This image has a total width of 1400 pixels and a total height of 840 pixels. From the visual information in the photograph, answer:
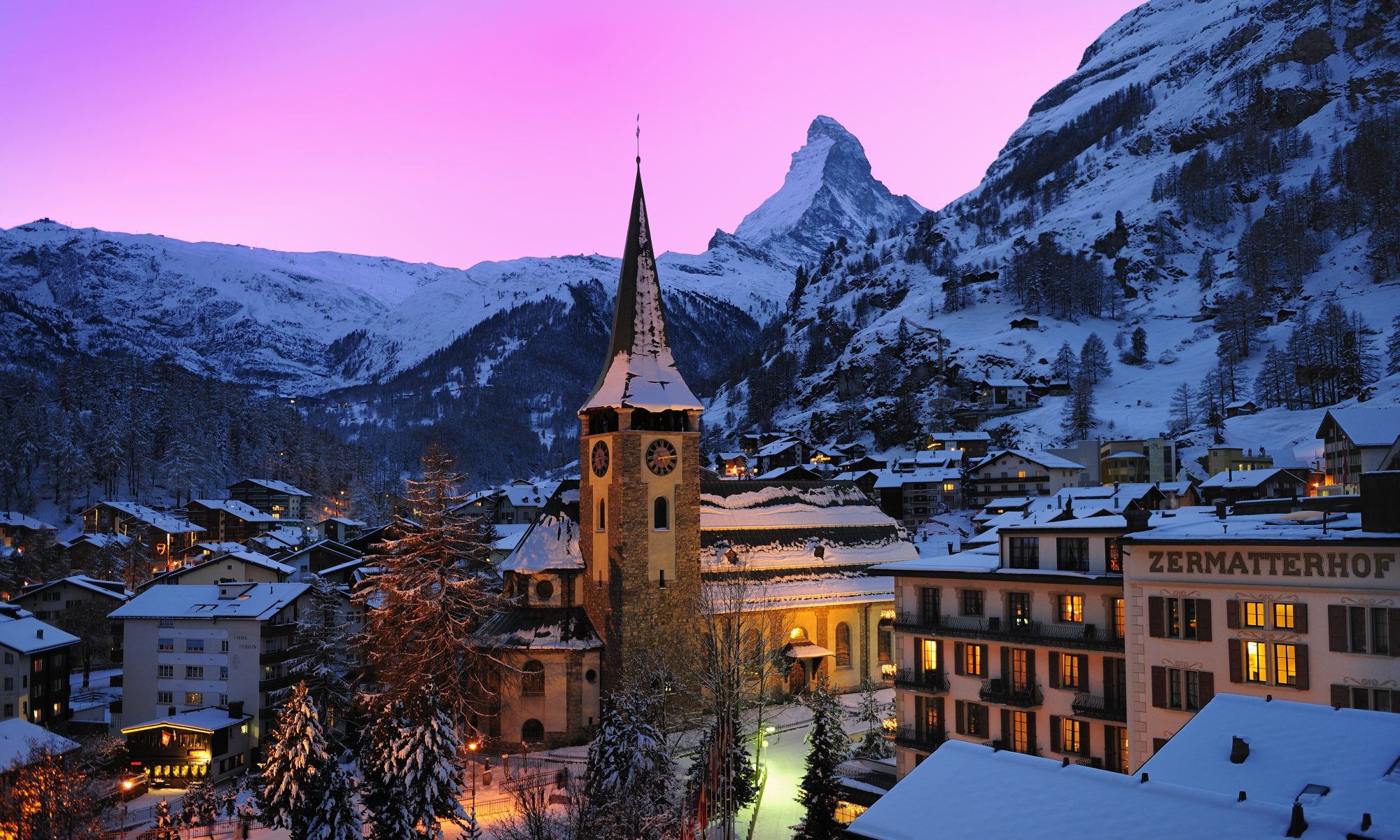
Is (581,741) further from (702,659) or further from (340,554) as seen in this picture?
(340,554)

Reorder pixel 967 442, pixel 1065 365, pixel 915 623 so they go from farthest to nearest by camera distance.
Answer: pixel 1065 365
pixel 967 442
pixel 915 623

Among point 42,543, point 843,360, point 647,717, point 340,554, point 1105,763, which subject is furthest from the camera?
point 843,360

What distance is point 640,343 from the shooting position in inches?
2089

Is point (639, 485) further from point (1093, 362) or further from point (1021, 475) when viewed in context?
point (1093, 362)

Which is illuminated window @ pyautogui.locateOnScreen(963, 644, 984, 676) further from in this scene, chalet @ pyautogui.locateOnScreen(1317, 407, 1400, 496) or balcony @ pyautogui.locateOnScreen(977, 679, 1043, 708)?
chalet @ pyautogui.locateOnScreen(1317, 407, 1400, 496)

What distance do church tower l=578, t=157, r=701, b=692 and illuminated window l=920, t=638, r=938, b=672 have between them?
56.8 feet

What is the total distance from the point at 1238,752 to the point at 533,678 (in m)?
37.8

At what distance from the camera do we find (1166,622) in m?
29.0

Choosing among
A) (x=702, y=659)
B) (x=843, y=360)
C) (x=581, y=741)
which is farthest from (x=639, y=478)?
(x=843, y=360)

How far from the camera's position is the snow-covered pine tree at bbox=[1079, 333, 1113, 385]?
558 ft

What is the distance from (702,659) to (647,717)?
11427mm

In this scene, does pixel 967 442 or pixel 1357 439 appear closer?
pixel 1357 439

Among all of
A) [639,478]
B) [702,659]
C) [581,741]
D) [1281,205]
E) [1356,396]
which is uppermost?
[1281,205]

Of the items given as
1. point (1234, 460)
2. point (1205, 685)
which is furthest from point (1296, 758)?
point (1234, 460)
